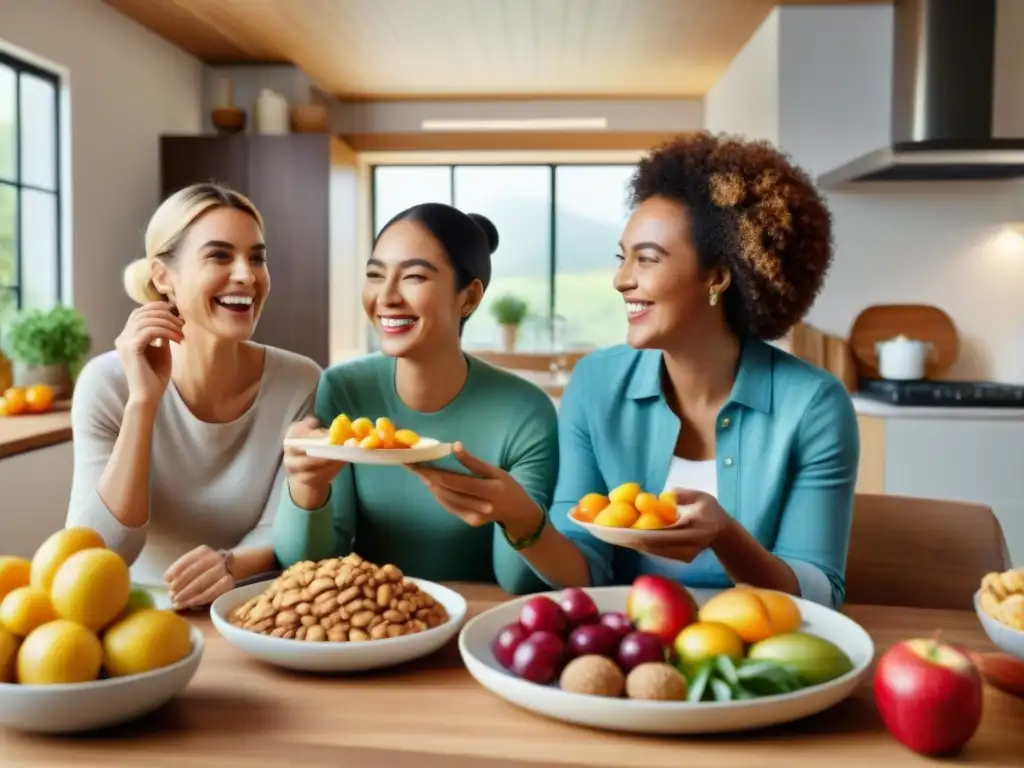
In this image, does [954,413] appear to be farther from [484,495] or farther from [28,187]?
[28,187]

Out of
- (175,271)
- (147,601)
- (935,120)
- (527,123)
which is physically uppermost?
(527,123)

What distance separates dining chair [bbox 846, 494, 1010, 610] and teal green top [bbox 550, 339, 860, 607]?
9cm

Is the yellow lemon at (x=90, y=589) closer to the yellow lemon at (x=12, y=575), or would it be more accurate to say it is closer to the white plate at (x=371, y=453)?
the yellow lemon at (x=12, y=575)

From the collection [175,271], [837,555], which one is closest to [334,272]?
[175,271]

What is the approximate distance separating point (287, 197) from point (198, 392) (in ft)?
12.7

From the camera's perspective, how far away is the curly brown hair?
5.21 feet

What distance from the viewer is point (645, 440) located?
165cm

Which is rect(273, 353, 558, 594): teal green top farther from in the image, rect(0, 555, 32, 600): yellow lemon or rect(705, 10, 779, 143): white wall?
rect(705, 10, 779, 143): white wall

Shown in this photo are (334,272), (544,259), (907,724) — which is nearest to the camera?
(907,724)

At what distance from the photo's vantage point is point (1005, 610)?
3.35 ft

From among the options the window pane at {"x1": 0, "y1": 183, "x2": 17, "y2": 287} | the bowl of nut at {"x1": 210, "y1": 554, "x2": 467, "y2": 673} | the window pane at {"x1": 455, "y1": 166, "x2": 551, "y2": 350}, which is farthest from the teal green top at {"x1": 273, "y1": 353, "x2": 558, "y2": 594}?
the window pane at {"x1": 455, "y1": 166, "x2": 551, "y2": 350}

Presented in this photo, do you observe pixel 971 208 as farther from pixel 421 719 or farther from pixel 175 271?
pixel 421 719

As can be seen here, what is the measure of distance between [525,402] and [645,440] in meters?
0.21

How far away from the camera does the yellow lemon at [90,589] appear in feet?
2.98
